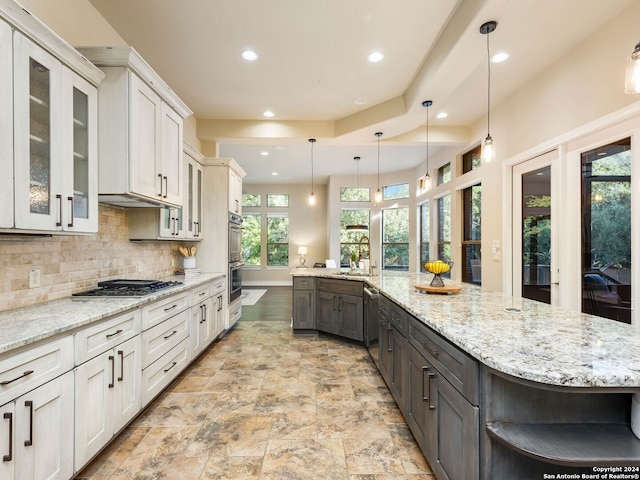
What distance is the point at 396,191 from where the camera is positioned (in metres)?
8.67

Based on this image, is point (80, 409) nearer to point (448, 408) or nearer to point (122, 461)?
point (122, 461)

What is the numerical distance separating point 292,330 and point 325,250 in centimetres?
561

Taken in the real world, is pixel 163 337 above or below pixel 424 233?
below

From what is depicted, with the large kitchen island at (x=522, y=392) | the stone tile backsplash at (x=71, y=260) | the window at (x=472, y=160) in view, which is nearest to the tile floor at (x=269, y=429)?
the large kitchen island at (x=522, y=392)

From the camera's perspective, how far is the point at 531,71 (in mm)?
3395

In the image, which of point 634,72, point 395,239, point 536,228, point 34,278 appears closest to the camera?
point 634,72

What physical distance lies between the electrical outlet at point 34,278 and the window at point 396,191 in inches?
303

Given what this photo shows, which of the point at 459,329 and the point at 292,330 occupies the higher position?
the point at 459,329

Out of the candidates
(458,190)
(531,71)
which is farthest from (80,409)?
(458,190)


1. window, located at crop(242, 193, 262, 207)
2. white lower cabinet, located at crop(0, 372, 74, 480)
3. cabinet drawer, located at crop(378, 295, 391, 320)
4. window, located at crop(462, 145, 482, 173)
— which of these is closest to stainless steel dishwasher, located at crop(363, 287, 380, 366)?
cabinet drawer, located at crop(378, 295, 391, 320)

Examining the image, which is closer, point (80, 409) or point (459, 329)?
point (459, 329)

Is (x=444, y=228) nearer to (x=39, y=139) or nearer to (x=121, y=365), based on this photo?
(x=121, y=365)

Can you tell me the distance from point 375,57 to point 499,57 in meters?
1.19

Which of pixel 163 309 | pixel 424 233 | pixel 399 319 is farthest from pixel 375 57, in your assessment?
pixel 424 233
